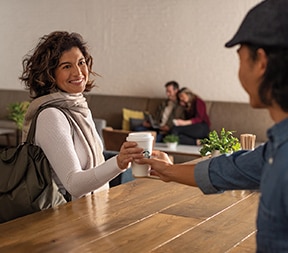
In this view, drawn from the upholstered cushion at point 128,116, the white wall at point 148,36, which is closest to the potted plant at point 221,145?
the white wall at point 148,36

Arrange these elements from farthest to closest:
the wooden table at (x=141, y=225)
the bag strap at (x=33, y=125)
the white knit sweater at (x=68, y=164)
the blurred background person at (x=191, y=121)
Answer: the blurred background person at (x=191, y=121) < the bag strap at (x=33, y=125) < the white knit sweater at (x=68, y=164) < the wooden table at (x=141, y=225)

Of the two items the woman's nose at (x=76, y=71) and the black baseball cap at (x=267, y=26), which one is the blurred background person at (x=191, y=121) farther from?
the black baseball cap at (x=267, y=26)

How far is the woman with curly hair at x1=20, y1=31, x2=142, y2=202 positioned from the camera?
222 centimetres

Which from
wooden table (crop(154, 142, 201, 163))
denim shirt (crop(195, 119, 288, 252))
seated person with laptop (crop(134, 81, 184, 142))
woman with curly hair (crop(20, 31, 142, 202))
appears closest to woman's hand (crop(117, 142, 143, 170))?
woman with curly hair (crop(20, 31, 142, 202))

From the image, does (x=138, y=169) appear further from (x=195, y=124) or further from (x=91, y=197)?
(x=195, y=124)

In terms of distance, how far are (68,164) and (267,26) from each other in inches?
49.9

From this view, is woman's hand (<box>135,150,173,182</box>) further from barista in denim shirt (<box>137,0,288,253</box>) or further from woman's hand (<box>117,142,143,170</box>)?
barista in denim shirt (<box>137,0,288,253</box>)

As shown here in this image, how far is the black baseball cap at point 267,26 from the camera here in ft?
3.56

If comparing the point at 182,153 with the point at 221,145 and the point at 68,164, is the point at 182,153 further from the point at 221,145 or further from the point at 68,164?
the point at 68,164

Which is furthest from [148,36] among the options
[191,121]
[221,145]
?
[221,145]

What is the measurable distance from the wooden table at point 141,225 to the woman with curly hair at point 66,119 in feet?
0.34

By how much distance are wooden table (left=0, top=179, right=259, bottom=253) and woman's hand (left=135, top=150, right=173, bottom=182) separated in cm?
16

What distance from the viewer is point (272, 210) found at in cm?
109

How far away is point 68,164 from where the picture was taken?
221 centimetres
